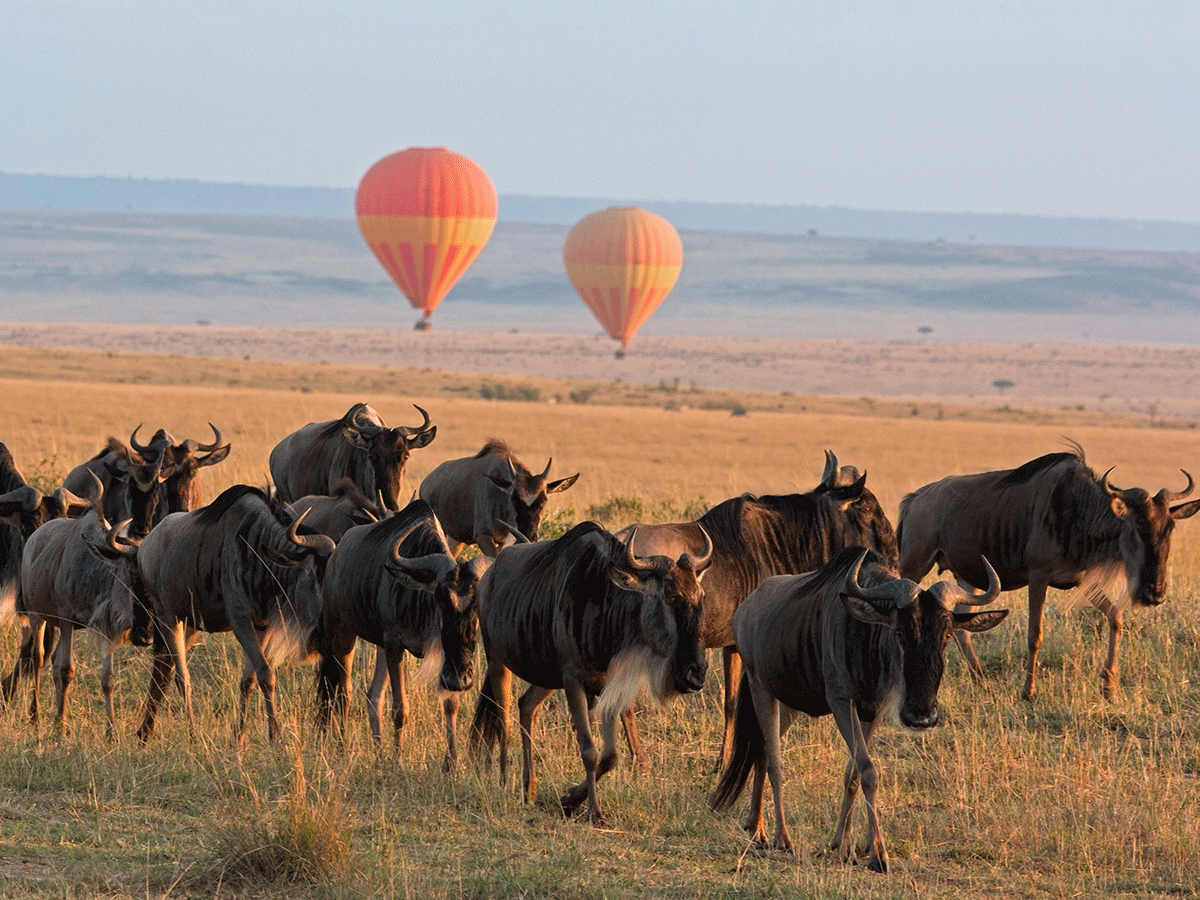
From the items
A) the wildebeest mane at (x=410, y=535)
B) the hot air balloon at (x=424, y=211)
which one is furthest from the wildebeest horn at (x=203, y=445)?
the hot air balloon at (x=424, y=211)

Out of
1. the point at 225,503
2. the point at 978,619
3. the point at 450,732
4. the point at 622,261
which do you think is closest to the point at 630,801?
the point at 450,732

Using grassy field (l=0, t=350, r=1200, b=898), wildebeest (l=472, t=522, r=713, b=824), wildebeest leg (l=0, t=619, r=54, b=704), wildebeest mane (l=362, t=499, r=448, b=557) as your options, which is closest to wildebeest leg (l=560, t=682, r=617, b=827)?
wildebeest (l=472, t=522, r=713, b=824)

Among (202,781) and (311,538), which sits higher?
(311,538)

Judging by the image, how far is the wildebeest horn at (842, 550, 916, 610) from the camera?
6.21 metres

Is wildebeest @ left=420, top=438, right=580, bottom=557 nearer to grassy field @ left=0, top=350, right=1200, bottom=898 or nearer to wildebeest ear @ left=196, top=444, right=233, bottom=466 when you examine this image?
wildebeest ear @ left=196, top=444, right=233, bottom=466

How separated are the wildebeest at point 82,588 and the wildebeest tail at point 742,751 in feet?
11.4

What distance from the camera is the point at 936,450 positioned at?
3616 cm

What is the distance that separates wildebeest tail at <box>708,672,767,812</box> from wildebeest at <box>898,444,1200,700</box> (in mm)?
3714

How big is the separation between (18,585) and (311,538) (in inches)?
90.2

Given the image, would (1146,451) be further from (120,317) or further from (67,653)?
(120,317)

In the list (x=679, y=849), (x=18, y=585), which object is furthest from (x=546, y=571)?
(x=18, y=585)

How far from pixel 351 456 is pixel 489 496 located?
4.38 ft

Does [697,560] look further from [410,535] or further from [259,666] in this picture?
[259,666]

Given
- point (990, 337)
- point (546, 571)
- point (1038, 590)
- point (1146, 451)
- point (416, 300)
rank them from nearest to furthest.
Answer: point (546, 571) → point (1038, 590) → point (1146, 451) → point (416, 300) → point (990, 337)
